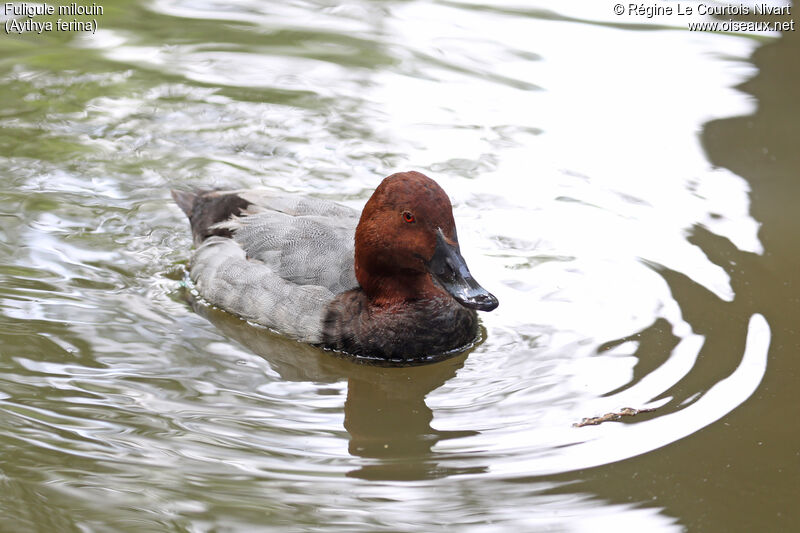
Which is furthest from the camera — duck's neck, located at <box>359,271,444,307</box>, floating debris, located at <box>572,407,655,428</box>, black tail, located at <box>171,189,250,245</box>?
black tail, located at <box>171,189,250,245</box>

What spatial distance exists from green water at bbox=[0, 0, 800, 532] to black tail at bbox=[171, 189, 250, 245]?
0.97ft

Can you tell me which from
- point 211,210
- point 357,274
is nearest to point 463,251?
point 357,274

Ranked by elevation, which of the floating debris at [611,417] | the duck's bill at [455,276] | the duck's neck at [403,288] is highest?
the duck's bill at [455,276]

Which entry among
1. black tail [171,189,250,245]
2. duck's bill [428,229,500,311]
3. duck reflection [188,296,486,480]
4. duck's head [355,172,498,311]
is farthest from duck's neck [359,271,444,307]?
black tail [171,189,250,245]

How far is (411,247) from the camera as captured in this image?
6.12 m

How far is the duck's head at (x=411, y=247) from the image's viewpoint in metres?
5.97

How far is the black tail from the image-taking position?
7195 mm

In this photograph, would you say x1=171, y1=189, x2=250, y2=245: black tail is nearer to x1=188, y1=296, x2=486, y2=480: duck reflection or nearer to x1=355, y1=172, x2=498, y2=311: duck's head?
x1=188, y1=296, x2=486, y2=480: duck reflection

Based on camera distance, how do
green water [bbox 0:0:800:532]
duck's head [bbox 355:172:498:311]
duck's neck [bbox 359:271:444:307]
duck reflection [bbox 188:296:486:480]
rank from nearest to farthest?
green water [bbox 0:0:800:532] < duck reflection [bbox 188:296:486:480] < duck's head [bbox 355:172:498:311] < duck's neck [bbox 359:271:444:307]

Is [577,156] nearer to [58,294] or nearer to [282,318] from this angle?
[282,318]

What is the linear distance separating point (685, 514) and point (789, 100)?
5.98 metres

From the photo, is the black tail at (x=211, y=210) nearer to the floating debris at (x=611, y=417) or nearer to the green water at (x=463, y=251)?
the green water at (x=463, y=251)

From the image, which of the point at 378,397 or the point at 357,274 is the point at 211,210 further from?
the point at 378,397

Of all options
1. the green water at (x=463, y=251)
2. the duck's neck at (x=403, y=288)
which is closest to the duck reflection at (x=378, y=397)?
the green water at (x=463, y=251)
